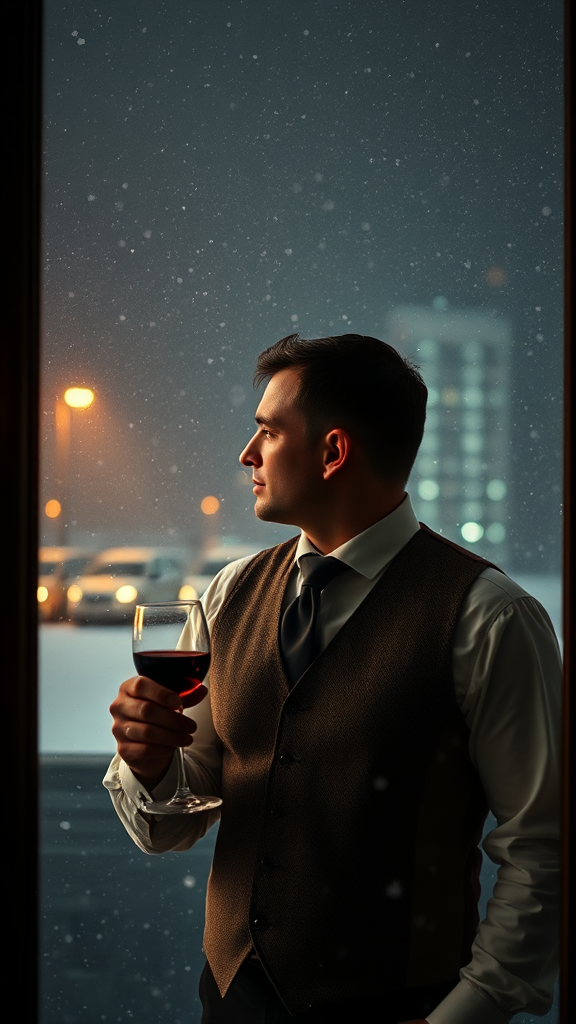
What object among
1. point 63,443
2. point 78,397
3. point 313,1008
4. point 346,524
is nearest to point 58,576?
point 63,443

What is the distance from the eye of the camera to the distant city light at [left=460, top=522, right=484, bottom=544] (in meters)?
1.91

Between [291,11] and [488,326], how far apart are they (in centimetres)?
86

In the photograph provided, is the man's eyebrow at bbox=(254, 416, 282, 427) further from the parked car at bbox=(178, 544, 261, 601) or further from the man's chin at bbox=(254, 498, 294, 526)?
the parked car at bbox=(178, 544, 261, 601)

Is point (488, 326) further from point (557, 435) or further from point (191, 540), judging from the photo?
point (191, 540)

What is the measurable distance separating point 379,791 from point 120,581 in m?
1.00

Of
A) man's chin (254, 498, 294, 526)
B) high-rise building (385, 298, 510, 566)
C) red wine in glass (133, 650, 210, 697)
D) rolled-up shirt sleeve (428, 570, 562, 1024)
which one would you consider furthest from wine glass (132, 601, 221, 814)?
high-rise building (385, 298, 510, 566)

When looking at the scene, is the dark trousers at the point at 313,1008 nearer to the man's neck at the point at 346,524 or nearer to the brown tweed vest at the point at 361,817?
the brown tweed vest at the point at 361,817

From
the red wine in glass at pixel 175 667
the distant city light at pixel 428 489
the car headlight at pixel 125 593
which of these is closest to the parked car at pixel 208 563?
the car headlight at pixel 125 593

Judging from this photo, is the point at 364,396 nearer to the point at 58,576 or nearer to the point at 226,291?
the point at 226,291

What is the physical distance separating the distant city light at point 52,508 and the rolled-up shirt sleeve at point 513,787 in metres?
1.10

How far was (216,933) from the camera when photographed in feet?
3.78

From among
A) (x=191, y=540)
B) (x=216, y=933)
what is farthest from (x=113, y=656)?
(x=216, y=933)

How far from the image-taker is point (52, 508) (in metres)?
1.90

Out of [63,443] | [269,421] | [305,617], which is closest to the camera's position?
[305,617]
